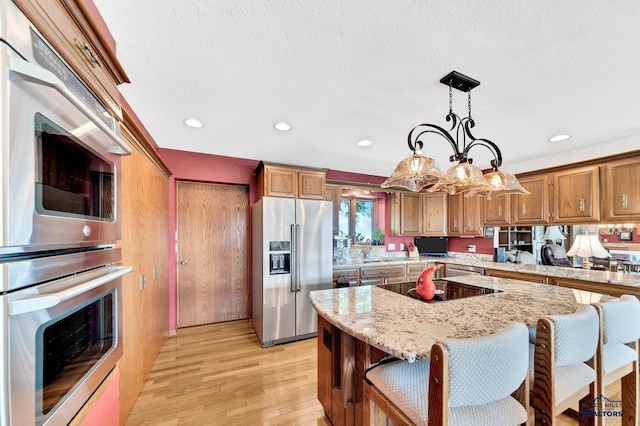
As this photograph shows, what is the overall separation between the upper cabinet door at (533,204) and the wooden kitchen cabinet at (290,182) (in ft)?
9.27

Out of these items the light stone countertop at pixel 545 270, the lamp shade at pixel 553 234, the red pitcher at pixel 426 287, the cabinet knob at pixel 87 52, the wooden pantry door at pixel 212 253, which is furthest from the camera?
the lamp shade at pixel 553 234

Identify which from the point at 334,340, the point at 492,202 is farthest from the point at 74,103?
the point at 492,202

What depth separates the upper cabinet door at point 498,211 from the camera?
3811 millimetres

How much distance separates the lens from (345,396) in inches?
62.4

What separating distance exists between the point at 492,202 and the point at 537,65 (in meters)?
2.92

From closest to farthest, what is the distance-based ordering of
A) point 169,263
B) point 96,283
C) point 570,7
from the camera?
point 96,283, point 570,7, point 169,263

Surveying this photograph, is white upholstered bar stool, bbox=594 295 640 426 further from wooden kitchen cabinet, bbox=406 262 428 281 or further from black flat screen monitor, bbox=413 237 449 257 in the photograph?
black flat screen monitor, bbox=413 237 449 257

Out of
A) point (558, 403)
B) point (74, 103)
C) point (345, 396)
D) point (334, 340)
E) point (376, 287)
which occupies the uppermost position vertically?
point (74, 103)

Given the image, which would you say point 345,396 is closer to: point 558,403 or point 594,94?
point 558,403

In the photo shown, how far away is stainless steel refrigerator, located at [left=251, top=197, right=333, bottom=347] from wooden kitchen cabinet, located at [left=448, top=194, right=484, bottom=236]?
8.13 ft

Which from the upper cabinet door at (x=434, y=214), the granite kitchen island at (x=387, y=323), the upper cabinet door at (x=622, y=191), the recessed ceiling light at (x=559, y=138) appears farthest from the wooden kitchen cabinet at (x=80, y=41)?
the upper cabinet door at (x=434, y=214)

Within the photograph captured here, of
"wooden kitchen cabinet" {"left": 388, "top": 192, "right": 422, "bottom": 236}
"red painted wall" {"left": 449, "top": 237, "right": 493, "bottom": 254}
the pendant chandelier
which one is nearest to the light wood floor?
the pendant chandelier

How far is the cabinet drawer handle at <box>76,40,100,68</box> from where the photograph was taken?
88 centimetres

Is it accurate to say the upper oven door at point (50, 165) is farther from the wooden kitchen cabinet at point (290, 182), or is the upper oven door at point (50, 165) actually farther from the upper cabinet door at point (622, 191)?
the upper cabinet door at point (622, 191)
